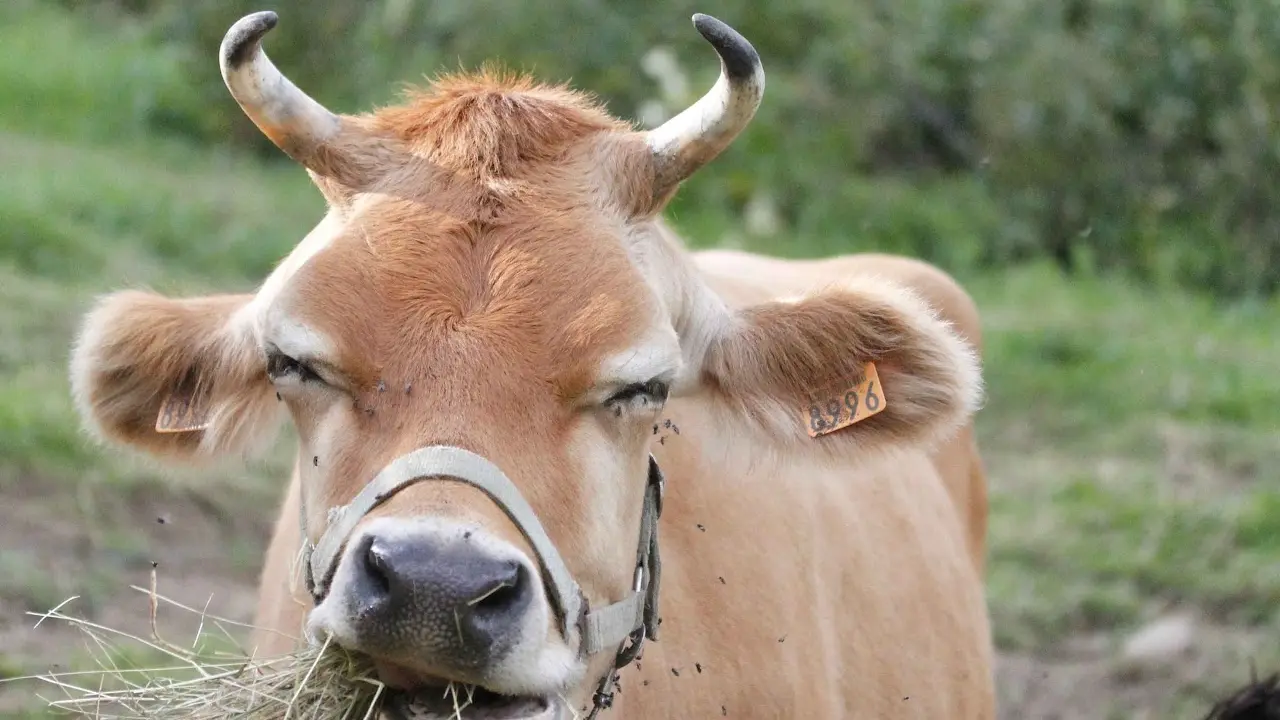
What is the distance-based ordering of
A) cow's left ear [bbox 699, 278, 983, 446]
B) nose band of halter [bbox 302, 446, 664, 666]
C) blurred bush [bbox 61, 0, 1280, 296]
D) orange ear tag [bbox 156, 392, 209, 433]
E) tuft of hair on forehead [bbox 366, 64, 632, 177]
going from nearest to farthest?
nose band of halter [bbox 302, 446, 664, 666] → tuft of hair on forehead [bbox 366, 64, 632, 177] → cow's left ear [bbox 699, 278, 983, 446] → orange ear tag [bbox 156, 392, 209, 433] → blurred bush [bbox 61, 0, 1280, 296]

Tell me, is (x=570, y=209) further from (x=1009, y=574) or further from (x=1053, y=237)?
(x=1053, y=237)

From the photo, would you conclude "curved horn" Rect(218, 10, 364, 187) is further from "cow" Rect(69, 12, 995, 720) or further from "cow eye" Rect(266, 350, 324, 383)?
"cow eye" Rect(266, 350, 324, 383)

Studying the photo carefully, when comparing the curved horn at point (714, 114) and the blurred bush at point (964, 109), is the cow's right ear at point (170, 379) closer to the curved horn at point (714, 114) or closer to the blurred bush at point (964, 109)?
the curved horn at point (714, 114)

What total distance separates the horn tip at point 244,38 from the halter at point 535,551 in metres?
0.82

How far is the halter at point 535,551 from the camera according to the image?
268 centimetres

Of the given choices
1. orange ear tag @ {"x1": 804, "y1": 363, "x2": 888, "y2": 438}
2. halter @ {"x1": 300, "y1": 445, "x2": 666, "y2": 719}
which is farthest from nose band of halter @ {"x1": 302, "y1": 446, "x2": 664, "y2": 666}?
orange ear tag @ {"x1": 804, "y1": 363, "x2": 888, "y2": 438}

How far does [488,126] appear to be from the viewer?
316 cm

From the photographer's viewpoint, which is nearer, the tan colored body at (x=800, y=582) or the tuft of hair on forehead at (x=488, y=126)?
the tuft of hair on forehead at (x=488, y=126)

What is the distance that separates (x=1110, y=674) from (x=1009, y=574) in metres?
0.77

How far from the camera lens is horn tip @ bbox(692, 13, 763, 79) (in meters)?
3.03

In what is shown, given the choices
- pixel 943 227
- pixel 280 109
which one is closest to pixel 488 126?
pixel 280 109

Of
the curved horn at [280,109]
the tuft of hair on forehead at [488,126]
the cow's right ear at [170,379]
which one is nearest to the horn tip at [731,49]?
the tuft of hair on forehead at [488,126]

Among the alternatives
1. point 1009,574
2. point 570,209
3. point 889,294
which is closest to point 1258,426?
point 1009,574

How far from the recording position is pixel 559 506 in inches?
112
